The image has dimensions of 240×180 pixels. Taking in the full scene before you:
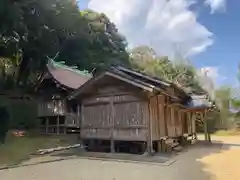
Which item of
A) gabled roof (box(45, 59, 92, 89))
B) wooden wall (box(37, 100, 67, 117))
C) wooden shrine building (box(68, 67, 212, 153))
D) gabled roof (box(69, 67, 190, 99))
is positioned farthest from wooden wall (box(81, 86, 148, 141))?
wooden wall (box(37, 100, 67, 117))

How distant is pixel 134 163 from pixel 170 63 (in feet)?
120

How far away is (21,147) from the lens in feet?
47.8

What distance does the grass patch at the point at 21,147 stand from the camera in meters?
11.7

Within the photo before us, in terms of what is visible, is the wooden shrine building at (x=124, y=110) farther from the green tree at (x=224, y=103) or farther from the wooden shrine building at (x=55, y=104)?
the green tree at (x=224, y=103)

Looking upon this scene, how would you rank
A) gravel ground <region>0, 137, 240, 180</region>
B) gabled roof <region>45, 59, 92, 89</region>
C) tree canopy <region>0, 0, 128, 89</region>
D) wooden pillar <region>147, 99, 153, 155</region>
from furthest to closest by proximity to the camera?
1. gabled roof <region>45, 59, 92, 89</region>
2. tree canopy <region>0, 0, 128, 89</region>
3. wooden pillar <region>147, 99, 153, 155</region>
4. gravel ground <region>0, 137, 240, 180</region>

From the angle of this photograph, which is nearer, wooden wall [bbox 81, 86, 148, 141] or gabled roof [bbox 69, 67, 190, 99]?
gabled roof [bbox 69, 67, 190, 99]

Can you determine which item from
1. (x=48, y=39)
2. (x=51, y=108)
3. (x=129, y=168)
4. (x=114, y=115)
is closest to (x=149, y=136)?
(x=114, y=115)

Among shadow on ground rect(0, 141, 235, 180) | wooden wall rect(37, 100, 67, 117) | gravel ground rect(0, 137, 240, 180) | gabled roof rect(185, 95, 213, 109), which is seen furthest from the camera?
wooden wall rect(37, 100, 67, 117)

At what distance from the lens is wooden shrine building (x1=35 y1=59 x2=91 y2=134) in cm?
2175

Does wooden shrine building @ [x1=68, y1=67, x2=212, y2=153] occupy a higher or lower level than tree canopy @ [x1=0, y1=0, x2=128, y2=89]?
lower

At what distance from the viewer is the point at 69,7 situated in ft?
90.7

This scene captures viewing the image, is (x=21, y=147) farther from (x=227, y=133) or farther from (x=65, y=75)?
(x=227, y=133)

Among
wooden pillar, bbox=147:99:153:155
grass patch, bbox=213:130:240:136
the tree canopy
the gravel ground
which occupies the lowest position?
the gravel ground

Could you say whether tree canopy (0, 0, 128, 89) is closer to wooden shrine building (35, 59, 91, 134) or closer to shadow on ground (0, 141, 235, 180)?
wooden shrine building (35, 59, 91, 134)
